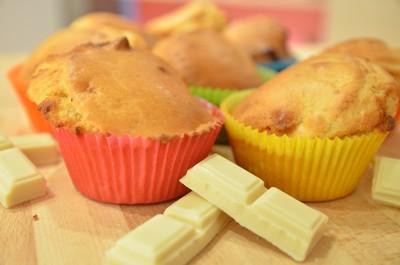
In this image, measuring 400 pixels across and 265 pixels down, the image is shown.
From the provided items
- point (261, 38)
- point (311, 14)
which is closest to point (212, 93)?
point (261, 38)

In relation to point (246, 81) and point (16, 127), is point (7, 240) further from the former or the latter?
point (246, 81)

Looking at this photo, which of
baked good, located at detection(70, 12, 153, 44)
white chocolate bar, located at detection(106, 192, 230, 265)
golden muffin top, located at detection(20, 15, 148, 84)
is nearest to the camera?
white chocolate bar, located at detection(106, 192, 230, 265)

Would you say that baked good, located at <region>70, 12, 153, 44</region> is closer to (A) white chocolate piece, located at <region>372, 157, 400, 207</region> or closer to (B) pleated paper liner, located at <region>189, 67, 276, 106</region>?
(B) pleated paper liner, located at <region>189, 67, 276, 106</region>

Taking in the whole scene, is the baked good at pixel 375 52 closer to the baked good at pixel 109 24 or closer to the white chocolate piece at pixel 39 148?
the baked good at pixel 109 24

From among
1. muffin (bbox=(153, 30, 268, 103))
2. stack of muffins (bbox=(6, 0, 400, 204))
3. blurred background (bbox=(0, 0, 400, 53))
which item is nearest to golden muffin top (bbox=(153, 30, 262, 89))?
muffin (bbox=(153, 30, 268, 103))

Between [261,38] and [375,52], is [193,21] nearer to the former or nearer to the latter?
[261,38]

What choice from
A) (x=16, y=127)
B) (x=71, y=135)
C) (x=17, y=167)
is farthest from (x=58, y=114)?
(x=16, y=127)

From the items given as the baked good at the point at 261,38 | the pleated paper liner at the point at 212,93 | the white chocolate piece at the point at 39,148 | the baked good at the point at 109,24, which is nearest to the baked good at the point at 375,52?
the pleated paper liner at the point at 212,93
